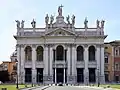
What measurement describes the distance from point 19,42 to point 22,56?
4246mm

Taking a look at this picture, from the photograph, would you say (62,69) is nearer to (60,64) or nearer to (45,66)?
(60,64)

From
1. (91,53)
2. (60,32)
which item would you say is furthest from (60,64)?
(91,53)

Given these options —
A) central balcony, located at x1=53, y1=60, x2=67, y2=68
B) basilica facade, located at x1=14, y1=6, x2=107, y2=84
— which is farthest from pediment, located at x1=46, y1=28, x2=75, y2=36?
central balcony, located at x1=53, y1=60, x2=67, y2=68

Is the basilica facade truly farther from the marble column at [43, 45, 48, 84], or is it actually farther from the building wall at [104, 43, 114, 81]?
the building wall at [104, 43, 114, 81]

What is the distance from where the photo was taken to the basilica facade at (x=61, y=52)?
119 meters

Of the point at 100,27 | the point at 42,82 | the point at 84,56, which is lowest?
the point at 42,82

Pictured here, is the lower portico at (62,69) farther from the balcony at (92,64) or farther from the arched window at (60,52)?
the arched window at (60,52)

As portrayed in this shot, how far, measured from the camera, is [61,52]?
122625mm

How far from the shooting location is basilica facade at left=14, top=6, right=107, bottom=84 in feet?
390

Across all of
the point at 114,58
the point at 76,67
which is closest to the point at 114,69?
the point at 114,58

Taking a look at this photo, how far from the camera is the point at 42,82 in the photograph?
120 m

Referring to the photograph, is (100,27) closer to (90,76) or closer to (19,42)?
(90,76)

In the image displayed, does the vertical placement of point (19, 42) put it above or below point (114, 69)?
above

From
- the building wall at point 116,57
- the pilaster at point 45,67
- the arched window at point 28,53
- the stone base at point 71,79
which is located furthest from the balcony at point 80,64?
the arched window at point 28,53
